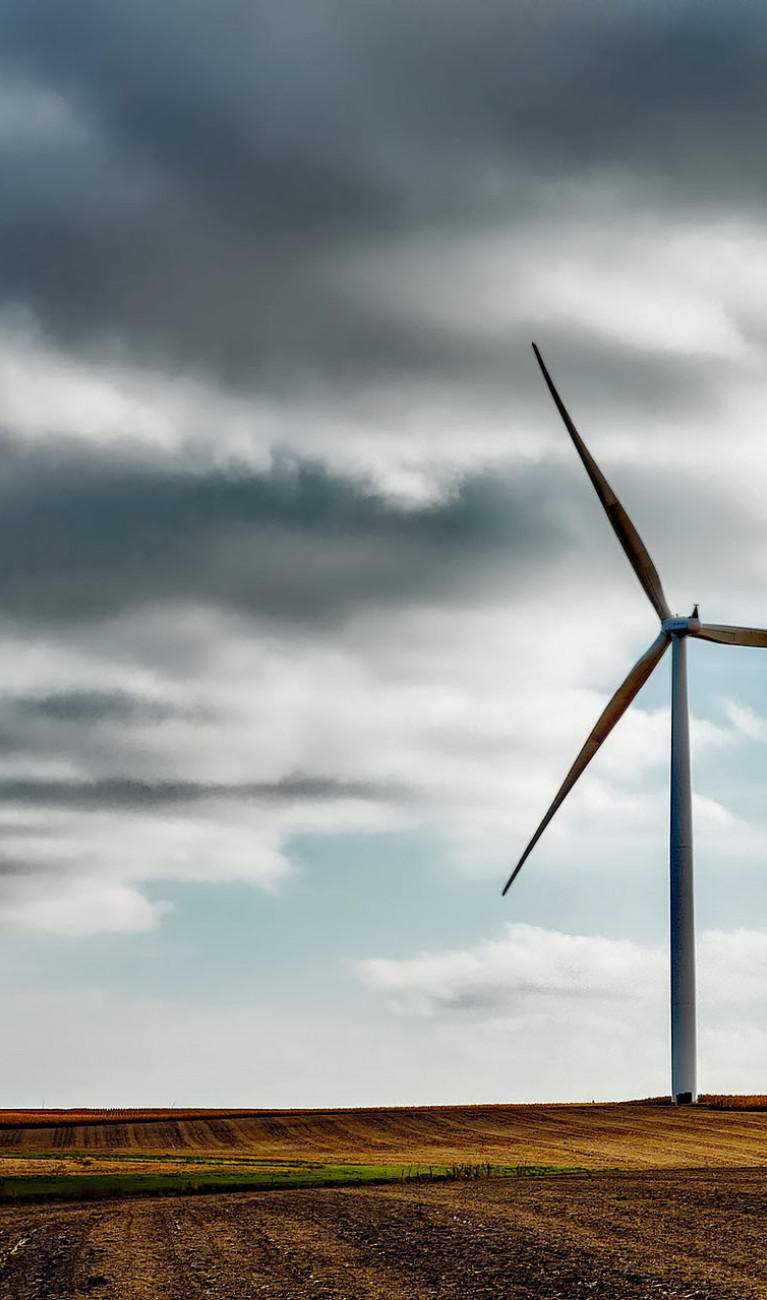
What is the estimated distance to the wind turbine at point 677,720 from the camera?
73.2 meters

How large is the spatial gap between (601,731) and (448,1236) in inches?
1606

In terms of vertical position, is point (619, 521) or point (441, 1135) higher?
point (619, 521)

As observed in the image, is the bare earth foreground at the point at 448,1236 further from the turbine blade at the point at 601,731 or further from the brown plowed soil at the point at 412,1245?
the turbine blade at the point at 601,731

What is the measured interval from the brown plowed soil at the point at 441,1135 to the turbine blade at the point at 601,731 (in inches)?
461

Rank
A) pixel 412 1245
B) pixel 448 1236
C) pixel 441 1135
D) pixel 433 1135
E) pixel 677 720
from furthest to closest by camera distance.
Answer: pixel 677 720 < pixel 433 1135 < pixel 441 1135 < pixel 448 1236 < pixel 412 1245

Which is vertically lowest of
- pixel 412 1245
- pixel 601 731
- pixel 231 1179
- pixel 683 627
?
pixel 412 1245

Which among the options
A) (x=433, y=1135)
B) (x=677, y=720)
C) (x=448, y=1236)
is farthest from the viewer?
(x=677, y=720)

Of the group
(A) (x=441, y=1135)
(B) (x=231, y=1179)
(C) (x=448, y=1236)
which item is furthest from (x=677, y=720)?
(C) (x=448, y=1236)

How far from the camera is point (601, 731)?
71.0m

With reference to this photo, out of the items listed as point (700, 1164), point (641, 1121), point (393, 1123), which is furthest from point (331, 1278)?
point (393, 1123)

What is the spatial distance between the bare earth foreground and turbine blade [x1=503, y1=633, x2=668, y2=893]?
44.4ft

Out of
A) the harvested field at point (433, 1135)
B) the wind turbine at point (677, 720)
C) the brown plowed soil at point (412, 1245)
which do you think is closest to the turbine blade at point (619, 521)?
the wind turbine at point (677, 720)

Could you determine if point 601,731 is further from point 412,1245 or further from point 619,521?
point 412,1245

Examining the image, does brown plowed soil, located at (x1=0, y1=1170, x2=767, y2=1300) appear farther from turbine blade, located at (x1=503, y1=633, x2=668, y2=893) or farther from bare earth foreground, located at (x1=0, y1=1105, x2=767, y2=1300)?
turbine blade, located at (x1=503, y1=633, x2=668, y2=893)
